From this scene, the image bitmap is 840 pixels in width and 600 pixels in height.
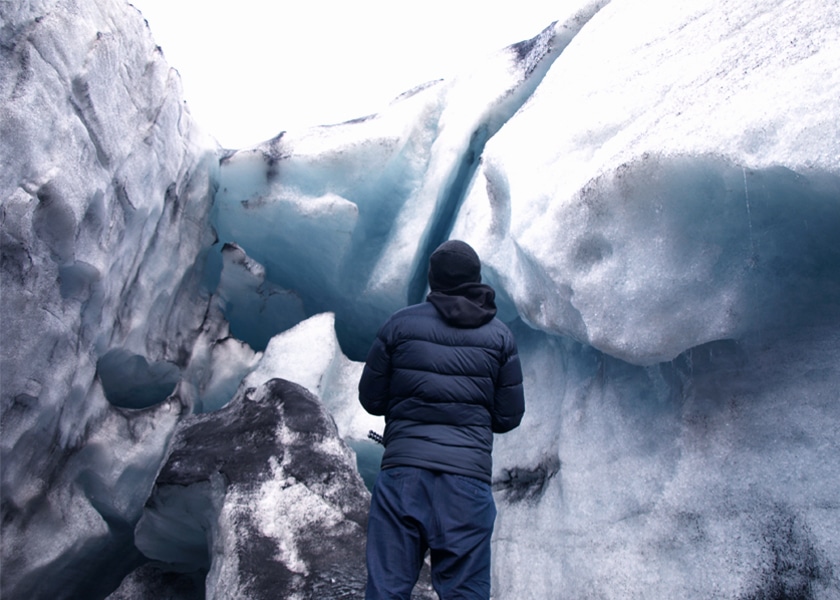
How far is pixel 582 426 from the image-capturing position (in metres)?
2.40

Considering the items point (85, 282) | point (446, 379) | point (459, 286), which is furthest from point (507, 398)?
point (85, 282)

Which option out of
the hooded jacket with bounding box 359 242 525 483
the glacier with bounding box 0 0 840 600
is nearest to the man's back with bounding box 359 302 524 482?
the hooded jacket with bounding box 359 242 525 483

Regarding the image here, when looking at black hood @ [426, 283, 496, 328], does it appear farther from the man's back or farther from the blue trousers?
the blue trousers

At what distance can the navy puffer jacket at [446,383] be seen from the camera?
1.64m

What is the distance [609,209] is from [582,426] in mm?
793

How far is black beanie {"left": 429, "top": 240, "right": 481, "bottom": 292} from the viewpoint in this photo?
1804mm

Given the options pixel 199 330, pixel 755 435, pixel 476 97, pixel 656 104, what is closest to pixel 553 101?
pixel 656 104

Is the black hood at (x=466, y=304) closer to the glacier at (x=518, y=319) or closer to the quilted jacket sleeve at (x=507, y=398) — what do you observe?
the quilted jacket sleeve at (x=507, y=398)

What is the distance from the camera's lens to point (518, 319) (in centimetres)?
312

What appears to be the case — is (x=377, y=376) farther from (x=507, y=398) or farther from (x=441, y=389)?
(x=507, y=398)

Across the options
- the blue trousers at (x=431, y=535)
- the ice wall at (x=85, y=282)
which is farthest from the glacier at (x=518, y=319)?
the blue trousers at (x=431, y=535)

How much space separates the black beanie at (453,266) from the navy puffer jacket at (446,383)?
31 millimetres

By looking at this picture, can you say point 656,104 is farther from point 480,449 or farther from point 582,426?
point 480,449

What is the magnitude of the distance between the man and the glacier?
0.46 meters
